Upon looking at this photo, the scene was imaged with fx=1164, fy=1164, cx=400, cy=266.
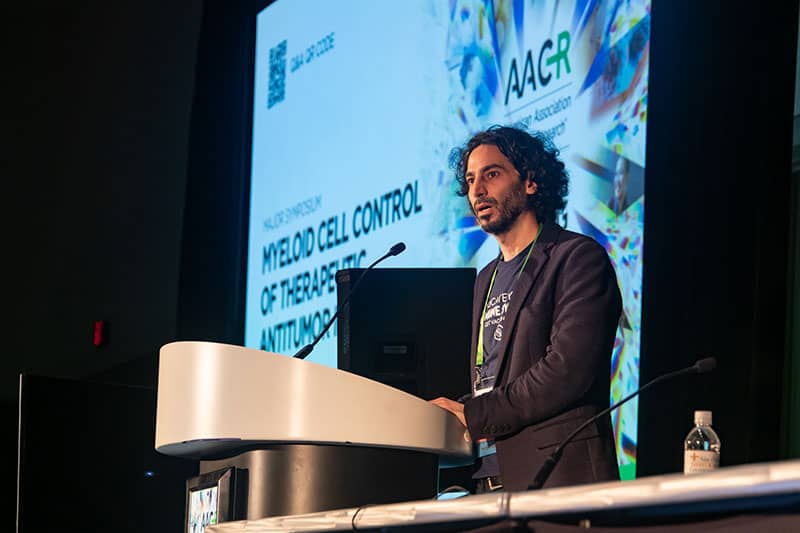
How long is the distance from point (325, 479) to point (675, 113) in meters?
1.32

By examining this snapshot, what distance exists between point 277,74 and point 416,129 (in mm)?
1163

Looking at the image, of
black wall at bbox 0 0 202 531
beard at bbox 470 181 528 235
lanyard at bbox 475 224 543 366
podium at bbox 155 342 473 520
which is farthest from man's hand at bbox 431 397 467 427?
black wall at bbox 0 0 202 531

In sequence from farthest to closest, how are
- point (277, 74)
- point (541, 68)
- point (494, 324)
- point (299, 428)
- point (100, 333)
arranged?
point (100, 333), point (277, 74), point (541, 68), point (494, 324), point (299, 428)

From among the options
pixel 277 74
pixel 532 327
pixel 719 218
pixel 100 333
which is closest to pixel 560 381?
pixel 532 327

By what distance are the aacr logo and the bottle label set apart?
1.31 metres

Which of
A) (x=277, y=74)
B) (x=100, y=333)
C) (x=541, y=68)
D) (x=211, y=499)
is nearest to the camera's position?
(x=211, y=499)

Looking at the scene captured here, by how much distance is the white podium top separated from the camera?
1896mm

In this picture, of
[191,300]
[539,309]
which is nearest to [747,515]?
[539,309]

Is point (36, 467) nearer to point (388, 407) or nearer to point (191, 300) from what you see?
point (388, 407)

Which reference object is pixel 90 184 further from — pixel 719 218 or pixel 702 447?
pixel 702 447

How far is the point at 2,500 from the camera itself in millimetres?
5375

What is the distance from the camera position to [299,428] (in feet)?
6.21

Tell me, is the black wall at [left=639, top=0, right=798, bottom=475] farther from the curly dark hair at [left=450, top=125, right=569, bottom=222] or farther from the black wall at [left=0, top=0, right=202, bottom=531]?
the black wall at [left=0, top=0, right=202, bottom=531]

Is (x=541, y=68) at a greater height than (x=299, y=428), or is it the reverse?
(x=541, y=68)
